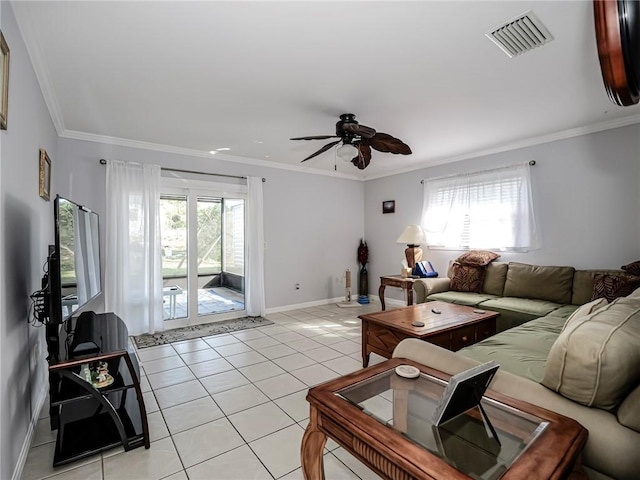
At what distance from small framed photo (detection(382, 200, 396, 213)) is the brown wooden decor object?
16.0 feet

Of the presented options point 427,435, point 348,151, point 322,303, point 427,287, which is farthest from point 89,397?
point 322,303

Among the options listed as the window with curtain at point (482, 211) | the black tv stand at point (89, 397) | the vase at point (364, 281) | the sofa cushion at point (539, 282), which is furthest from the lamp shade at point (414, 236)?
the black tv stand at point (89, 397)

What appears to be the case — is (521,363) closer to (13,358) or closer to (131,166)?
(13,358)

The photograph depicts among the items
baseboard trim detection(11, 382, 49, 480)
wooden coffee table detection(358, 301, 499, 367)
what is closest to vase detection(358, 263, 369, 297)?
wooden coffee table detection(358, 301, 499, 367)

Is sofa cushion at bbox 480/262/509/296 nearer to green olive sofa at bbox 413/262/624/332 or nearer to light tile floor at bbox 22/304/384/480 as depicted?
green olive sofa at bbox 413/262/624/332

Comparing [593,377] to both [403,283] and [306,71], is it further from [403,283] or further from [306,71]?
[403,283]

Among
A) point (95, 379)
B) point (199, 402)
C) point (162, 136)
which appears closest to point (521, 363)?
point (199, 402)

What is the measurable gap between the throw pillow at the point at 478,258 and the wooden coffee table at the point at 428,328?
48.0 inches

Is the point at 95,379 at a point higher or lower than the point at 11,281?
lower

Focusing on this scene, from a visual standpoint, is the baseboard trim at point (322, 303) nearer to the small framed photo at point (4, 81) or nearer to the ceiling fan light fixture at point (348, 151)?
the ceiling fan light fixture at point (348, 151)

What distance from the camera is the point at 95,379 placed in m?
1.94

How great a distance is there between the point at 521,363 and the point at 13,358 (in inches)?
108

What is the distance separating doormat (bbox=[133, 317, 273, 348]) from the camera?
378cm

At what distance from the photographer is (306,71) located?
2334 mm
